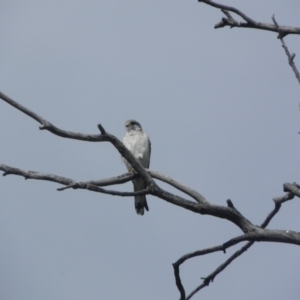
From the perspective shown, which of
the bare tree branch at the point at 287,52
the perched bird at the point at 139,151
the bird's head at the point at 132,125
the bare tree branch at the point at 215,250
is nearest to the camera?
the bare tree branch at the point at 287,52

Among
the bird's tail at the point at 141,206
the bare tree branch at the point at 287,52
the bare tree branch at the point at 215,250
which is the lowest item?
the bare tree branch at the point at 215,250

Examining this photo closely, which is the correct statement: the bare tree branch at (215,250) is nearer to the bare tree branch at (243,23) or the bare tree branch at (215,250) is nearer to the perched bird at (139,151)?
the bare tree branch at (243,23)

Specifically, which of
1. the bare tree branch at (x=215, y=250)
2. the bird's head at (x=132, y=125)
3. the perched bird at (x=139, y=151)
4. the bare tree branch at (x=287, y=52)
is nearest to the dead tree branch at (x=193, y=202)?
the bare tree branch at (x=215, y=250)

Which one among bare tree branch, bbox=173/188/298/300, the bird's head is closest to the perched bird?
the bird's head

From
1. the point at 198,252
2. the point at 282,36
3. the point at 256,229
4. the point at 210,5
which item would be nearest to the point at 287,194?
the point at 256,229

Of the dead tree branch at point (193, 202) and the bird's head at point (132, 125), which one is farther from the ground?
the bird's head at point (132, 125)

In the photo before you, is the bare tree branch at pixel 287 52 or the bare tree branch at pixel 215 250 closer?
the bare tree branch at pixel 287 52

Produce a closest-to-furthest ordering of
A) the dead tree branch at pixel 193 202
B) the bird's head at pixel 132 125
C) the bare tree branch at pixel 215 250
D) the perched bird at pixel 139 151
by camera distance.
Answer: the dead tree branch at pixel 193 202 < the bare tree branch at pixel 215 250 < the perched bird at pixel 139 151 < the bird's head at pixel 132 125

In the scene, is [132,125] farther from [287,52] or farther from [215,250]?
[287,52]

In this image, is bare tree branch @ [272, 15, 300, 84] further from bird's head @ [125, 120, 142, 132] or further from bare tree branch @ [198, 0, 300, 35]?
bird's head @ [125, 120, 142, 132]

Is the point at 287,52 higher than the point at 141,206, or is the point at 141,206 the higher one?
the point at 141,206

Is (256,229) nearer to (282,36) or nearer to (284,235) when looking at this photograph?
(284,235)

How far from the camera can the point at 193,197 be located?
537 cm

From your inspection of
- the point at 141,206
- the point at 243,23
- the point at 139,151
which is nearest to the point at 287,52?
the point at 243,23
